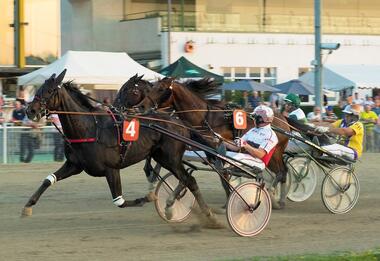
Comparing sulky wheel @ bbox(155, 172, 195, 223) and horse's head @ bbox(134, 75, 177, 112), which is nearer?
sulky wheel @ bbox(155, 172, 195, 223)

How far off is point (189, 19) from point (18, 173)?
631 inches

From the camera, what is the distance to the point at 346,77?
2433 cm

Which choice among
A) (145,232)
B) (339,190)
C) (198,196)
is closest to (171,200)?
(198,196)

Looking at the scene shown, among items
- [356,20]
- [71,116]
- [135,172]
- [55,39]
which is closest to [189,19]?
[55,39]

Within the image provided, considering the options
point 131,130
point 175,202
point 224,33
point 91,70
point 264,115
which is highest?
point 224,33

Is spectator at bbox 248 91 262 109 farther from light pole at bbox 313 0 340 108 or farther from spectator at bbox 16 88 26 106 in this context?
spectator at bbox 16 88 26 106

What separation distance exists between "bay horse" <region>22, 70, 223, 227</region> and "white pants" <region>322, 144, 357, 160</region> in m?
2.40

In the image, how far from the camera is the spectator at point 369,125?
60.4ft

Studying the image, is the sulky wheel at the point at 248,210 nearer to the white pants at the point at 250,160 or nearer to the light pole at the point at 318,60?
the white pants at the point at 250,160

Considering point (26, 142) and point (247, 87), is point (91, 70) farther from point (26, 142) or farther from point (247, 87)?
point (247, 87)

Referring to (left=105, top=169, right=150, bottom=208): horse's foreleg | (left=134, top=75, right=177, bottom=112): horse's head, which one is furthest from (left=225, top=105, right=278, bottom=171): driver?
(left=134, top=75, right=177, bottom=112): horse's head

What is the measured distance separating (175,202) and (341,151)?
8.33 ft

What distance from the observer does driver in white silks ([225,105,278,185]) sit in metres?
8.42

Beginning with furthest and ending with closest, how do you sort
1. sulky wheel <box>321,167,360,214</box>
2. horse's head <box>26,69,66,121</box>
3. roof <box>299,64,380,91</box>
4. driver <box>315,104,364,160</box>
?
1. roof <box>299,64,380,91</box>
2. driver <box>315,104,364,160</box>
3. sulky wheel <box>321,167,360,214</box>
4. horse's head <box>26,69,66,121</box>
